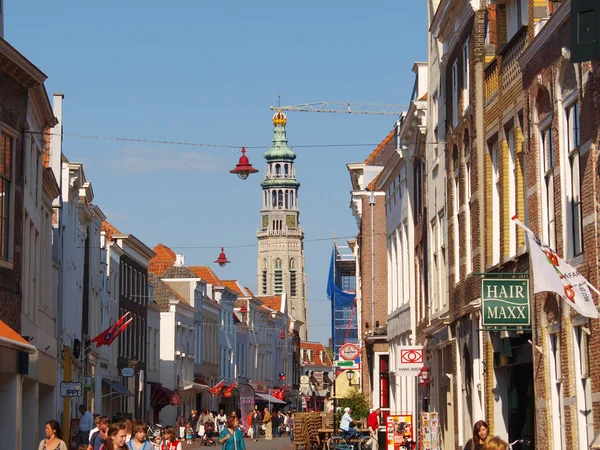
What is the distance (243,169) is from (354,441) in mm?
7820

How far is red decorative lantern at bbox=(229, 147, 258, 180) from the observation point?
1169 inches

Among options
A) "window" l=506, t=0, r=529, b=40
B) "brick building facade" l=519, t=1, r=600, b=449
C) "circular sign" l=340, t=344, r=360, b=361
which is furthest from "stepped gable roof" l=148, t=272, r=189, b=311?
"brick building facade" l=519, t=1, r=600, b=449

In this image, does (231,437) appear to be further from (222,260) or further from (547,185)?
(222,260)

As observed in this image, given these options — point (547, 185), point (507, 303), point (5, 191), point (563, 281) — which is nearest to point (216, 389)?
point (5, 191)

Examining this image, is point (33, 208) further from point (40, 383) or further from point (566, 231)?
point (566, 231)

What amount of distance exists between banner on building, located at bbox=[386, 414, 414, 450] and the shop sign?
30.8 ft

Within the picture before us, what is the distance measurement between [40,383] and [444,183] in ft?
35.2

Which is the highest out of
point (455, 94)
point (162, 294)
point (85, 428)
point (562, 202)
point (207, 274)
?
point (207, 274)

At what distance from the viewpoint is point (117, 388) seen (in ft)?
198

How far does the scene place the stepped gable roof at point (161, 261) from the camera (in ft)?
287

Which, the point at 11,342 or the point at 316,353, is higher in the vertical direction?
the point at 316,353

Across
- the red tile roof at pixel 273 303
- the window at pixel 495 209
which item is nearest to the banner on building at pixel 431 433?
the window at pixel 495 209

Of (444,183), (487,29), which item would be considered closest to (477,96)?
(487,29)

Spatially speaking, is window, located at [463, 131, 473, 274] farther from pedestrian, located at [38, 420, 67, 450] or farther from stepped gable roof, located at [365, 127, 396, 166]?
stepped gable roof, located at [365, 127, 396, 166]
